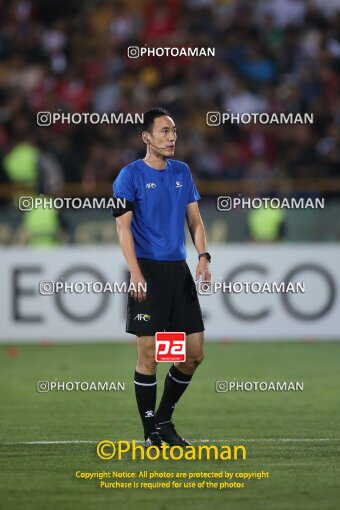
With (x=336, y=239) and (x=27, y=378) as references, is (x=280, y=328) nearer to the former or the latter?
(x=336, y=239)

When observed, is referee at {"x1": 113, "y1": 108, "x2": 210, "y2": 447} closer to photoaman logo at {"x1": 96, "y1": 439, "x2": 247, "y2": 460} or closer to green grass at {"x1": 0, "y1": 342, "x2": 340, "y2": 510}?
photoaman logo at {"x1": 96, "y1": 439, "x2": 247, "y2": 460}

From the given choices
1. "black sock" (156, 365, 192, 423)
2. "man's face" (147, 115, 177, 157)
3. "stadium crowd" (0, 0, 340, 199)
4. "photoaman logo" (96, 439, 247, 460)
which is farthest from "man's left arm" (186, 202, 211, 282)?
"stadium crowd" (0, 0, 340, 199)

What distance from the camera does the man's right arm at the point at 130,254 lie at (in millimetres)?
7891

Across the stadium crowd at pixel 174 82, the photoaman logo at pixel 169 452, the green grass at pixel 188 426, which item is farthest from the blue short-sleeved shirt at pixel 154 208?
the stadium crowd at pixel 174 82

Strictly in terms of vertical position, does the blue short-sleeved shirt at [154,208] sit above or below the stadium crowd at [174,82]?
below

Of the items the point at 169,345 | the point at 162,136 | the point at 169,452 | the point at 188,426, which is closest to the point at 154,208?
the point at 162,136

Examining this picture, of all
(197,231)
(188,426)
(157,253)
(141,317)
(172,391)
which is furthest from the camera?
(188,426)

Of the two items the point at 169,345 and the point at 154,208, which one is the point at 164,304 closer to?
the point at 169,345

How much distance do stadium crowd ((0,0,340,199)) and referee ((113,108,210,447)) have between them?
8412 millimetres

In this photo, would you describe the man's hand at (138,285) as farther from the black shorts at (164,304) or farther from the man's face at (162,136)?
the man's face at (162,136)

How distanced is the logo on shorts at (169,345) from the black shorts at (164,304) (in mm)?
43

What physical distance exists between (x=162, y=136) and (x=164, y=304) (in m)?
1.07

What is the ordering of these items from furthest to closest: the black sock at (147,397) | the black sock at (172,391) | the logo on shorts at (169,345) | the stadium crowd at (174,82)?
the stadium crowd at (174,82)
the black sock at (172,391)
the black sock at (147,397)
the logo on shorts at (169,345)

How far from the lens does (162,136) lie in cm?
810
